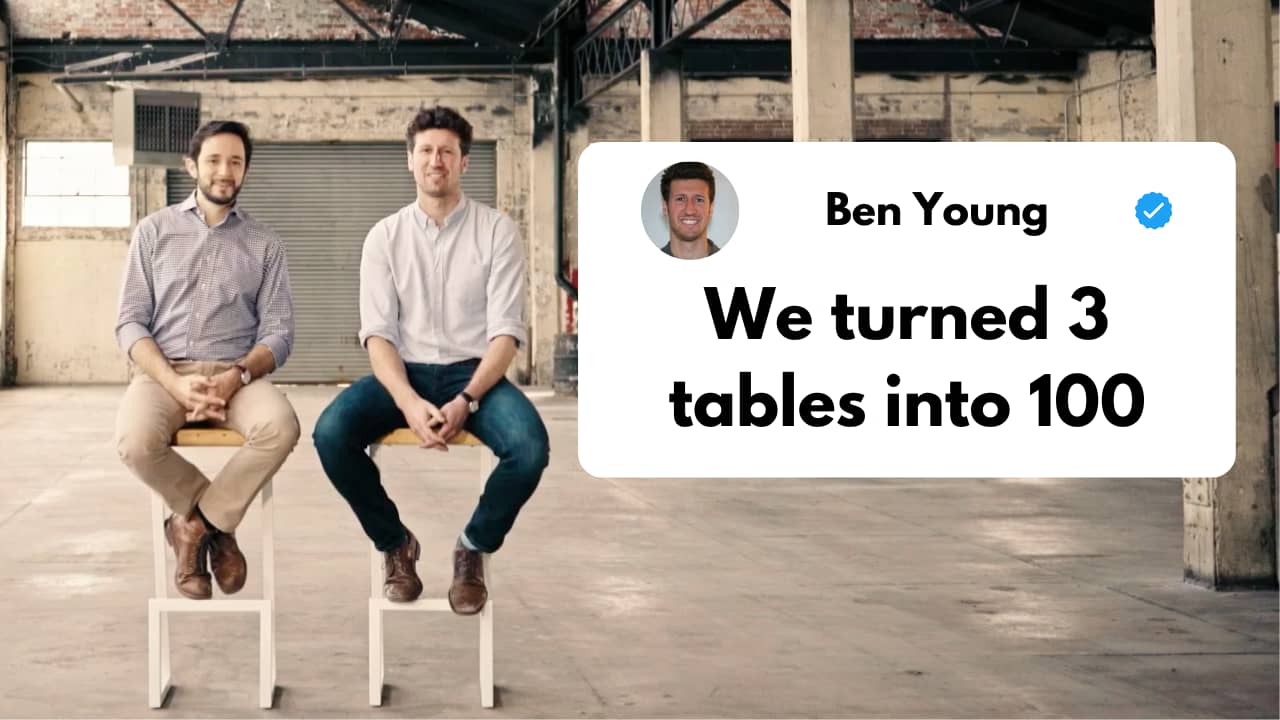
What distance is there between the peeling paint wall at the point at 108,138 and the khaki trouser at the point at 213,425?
2063cm

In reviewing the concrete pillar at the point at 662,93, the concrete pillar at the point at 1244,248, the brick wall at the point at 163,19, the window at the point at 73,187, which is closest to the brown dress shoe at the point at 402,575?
the concrete pillar at the point at 1244,248

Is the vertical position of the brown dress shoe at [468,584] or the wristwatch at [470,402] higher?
the wristwatch at [470,402]

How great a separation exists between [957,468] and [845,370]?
0.99ft

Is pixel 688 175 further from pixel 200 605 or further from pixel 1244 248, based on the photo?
pixel 1244 248

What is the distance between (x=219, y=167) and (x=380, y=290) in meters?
0.66

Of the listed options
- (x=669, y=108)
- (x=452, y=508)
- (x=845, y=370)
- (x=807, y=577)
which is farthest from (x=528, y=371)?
(x=845, y=370)

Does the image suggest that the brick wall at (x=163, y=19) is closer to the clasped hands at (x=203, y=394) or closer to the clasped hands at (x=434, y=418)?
the clasped hands at (x=203, y=394)

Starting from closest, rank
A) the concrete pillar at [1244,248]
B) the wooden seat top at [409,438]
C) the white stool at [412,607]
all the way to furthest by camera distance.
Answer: the wooden seat top at [409,438] → the white stool at [412,607] → the concrete pillar at [1244,248]

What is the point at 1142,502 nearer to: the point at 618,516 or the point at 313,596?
the point at 618,516

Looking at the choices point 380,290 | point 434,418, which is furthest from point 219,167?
point 434,418

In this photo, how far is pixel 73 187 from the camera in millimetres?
25641

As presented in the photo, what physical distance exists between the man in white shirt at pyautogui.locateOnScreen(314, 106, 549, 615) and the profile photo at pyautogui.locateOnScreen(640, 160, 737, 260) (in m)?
1.49

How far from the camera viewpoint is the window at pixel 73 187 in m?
25.5

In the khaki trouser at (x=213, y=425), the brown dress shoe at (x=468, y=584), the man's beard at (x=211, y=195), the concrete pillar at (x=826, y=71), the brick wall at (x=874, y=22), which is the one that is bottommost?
the brown dress shoe at (x=468, y=584)
